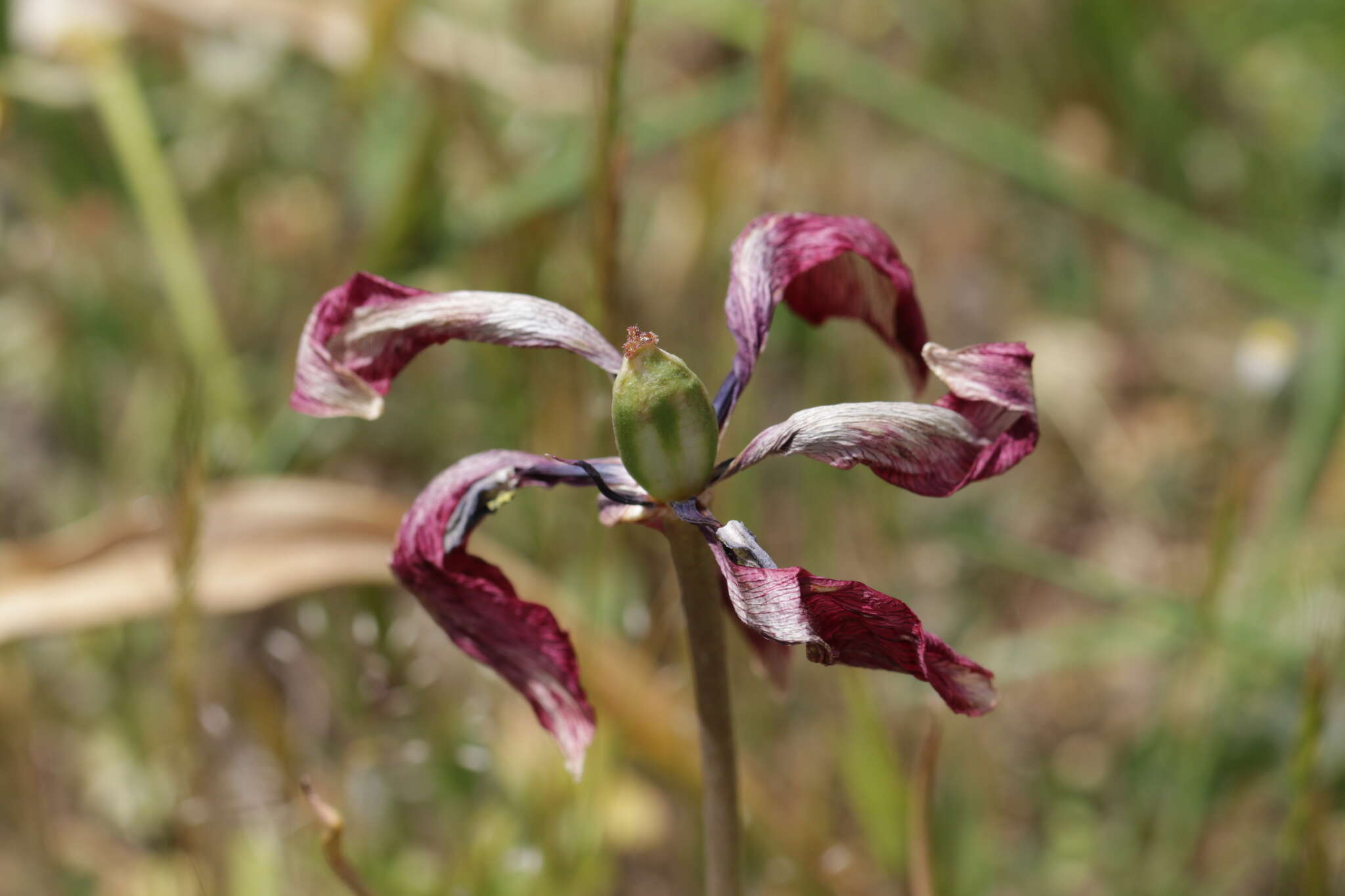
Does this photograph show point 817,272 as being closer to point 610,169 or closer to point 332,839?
point 610,169

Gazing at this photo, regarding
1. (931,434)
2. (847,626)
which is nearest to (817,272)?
(931,434)

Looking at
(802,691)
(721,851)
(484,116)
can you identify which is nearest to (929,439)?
(721,851)

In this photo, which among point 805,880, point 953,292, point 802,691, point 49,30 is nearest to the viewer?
point 805,880

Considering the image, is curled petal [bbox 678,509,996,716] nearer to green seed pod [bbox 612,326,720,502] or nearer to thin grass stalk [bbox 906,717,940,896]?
green seed pod [bbox 612,326,720,502]

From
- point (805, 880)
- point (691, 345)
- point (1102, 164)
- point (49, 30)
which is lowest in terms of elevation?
point (805, 880)

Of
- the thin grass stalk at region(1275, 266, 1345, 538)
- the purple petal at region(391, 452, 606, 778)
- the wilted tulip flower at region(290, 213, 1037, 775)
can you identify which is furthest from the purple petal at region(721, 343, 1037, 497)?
the thin grass stalk at region(1275, 266, 1345, 538)

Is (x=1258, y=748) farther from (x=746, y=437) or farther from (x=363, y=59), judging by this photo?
(x=363, y=59)

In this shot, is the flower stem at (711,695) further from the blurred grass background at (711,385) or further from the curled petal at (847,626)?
the blurred grass background at (711,385)
